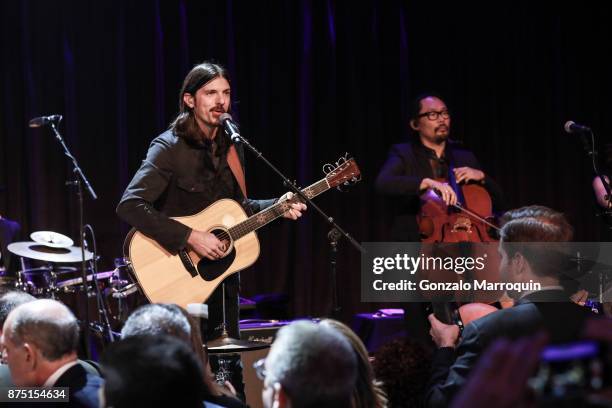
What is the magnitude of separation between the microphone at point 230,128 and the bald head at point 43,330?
1.83 metres

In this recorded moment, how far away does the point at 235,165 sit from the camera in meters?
5.05

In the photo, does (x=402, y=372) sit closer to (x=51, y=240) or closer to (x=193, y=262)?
(x=193, y=262)

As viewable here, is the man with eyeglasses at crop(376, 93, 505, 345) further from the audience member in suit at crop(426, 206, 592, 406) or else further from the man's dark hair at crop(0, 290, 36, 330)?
the man's dark hair at crop(0, 290, 36, 330)

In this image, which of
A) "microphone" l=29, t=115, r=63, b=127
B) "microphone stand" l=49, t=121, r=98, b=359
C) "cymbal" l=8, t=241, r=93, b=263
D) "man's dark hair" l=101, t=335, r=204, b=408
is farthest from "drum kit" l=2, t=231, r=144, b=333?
"man's dark hair" l=101, t=335, r=204, b=408

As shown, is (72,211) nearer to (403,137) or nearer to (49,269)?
(49,269)

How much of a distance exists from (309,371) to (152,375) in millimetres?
386

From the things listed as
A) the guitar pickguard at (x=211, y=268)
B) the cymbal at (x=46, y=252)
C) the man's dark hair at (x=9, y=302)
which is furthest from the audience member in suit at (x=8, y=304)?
the cymbal at (x=46, y=252)

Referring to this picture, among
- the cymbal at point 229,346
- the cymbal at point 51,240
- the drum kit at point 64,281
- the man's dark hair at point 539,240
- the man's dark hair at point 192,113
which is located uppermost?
the man's dark hair at point 192,113

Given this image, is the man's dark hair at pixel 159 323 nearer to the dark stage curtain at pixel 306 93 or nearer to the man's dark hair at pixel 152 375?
the man's dark hair at pixel 152 375

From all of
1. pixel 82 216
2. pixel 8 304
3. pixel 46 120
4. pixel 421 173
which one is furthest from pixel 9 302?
pixel 421 173

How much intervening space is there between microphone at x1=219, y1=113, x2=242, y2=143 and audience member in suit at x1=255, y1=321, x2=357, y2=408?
8.41ft

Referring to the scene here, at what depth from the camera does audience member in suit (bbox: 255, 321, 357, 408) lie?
2053 mm

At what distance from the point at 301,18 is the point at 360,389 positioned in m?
5.95

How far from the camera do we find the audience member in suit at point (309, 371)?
2.05 metres
